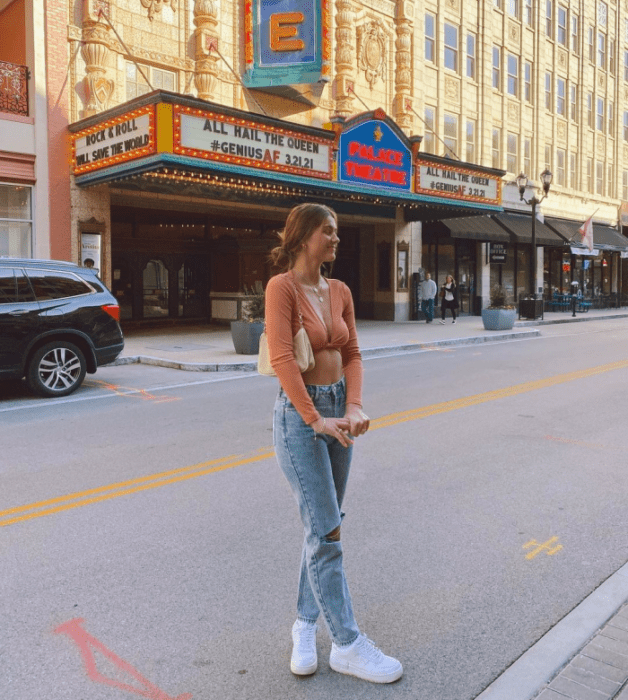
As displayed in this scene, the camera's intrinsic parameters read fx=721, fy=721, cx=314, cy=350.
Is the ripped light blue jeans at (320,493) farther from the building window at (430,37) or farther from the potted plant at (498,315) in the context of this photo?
the building window at (430,37)

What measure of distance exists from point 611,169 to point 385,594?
4281 cm

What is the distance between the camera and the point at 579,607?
12.2ft

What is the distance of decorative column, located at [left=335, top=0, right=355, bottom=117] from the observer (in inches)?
940

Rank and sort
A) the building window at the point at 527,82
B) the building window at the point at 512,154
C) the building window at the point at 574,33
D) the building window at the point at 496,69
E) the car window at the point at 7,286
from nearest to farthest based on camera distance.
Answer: the car window at the point at 7,286 → the building window at the point at 496,69 → the building window at the point at 512,154 → the building window at the point at 527,82 → the building window at the point at 574,33

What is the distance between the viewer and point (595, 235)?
37.2 meters

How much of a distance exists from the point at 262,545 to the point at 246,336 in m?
10.7

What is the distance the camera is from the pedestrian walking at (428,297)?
2539 centimetres

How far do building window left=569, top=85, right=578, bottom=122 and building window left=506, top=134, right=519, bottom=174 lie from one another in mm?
6765

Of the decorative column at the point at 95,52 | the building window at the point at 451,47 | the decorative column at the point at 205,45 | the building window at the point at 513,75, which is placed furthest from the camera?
the building window at the point at 513,75

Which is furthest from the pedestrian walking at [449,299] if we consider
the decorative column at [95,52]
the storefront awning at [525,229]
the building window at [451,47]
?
the decorative column at [95,52]

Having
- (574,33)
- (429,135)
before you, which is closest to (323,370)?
(429,135)

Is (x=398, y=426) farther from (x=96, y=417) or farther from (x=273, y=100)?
(x=273, y=100)

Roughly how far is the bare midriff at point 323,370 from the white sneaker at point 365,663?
1129 millimetres

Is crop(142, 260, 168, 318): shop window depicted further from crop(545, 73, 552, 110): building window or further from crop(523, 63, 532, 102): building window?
crop(545, 73, 552, 110): building window
